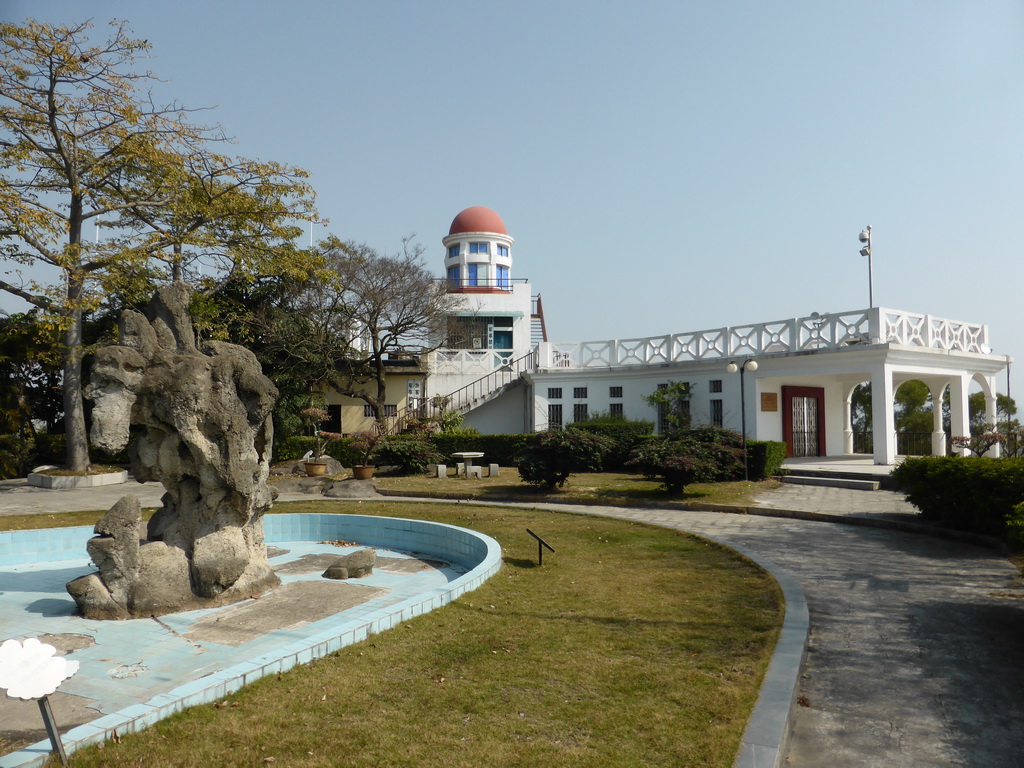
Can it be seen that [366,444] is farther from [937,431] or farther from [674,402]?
[937,431]

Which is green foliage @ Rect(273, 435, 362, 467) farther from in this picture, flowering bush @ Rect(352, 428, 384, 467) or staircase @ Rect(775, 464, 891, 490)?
staircase @ Rect(775, 464, 891, 490)

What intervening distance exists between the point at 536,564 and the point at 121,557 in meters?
4.66

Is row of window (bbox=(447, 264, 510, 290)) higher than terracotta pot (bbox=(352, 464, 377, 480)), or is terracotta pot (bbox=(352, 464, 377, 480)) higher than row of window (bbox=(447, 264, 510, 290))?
row of window (bbox=(447, 264, 510, 290))

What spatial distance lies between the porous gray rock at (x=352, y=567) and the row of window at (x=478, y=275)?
31.0 metres

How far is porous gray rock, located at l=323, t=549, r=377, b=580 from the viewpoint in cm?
812

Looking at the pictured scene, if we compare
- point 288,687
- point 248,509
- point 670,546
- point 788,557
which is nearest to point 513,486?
point 670,546

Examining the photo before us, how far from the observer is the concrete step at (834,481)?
16484mm

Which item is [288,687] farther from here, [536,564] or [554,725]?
[536,564]

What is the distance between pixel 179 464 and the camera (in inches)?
276

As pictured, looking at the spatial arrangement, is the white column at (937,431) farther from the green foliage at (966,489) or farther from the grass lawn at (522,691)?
the grass lawn at (522,691)

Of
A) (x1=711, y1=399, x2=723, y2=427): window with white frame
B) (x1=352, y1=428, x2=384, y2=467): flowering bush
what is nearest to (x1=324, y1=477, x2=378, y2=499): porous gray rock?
(x1=352, y1=428, x2=384, y2=467): flowering bush

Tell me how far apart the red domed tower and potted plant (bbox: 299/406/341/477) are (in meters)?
17.0

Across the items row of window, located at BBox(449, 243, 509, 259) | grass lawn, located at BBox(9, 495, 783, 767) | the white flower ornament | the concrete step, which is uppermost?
row of window, located at BBox(449, 243, 509, 259)

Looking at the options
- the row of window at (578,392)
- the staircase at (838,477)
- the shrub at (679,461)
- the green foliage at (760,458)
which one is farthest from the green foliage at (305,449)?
the staircase at (838,477)
